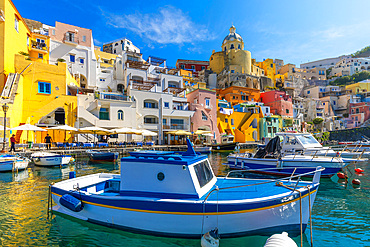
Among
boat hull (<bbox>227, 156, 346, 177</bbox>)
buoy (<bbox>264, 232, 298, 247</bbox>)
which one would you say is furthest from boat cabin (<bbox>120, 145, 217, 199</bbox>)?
boat hull (<bbox>227, 156, 346, 177</bbox>)

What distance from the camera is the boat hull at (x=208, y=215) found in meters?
5.31

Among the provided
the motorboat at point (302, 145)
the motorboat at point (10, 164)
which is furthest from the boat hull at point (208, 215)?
the motorboat at point (10, 164)

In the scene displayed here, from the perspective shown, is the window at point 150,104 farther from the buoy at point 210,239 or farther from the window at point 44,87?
the buoy at point 210,239

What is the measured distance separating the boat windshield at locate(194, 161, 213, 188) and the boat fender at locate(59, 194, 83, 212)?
364 cm

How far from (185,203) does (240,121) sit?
44868 mm

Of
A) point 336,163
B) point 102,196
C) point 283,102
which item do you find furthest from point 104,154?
point 283,102

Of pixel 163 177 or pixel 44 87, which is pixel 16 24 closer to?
pixel 44 87

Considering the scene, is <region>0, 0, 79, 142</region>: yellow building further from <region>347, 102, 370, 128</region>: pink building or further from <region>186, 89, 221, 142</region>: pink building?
<region>347, 102, 370, 128</region>: pink building

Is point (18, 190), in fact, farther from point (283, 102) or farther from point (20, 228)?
point (283, 102)

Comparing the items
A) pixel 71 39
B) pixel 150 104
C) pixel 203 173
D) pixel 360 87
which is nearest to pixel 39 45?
pixel 71 39

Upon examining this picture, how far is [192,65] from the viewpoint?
3093 inches

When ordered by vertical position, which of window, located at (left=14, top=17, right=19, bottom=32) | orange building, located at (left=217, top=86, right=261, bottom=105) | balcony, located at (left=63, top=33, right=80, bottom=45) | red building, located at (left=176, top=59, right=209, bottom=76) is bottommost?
orange building, located at (left=217, top=86, right=261, bottom=105)

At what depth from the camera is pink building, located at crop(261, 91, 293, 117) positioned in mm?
56438

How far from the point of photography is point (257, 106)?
165ft
